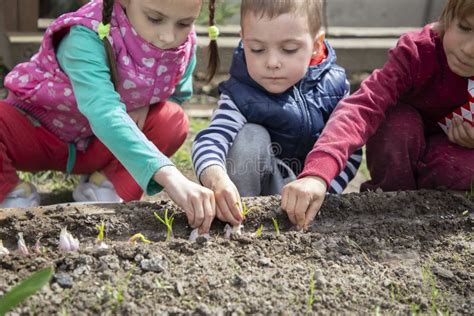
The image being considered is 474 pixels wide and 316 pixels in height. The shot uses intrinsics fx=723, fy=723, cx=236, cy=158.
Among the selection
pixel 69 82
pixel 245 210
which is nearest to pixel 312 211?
pixel 245 210

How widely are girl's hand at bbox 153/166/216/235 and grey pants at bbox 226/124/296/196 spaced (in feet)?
1.78

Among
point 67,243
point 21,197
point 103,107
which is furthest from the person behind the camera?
point 21,197

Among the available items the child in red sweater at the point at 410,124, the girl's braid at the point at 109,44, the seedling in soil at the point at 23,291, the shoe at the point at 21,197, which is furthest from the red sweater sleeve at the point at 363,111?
the shoe at the point at 21,197

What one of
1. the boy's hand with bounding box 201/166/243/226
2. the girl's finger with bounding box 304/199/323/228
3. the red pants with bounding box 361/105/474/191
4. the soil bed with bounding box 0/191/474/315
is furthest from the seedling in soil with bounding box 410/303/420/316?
the red pants with bounding box 361/105/474/191

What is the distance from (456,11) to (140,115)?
132 cm

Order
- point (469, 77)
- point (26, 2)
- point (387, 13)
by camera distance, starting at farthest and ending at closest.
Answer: point (387, 13)
point (26, 2)
point (469, 77)

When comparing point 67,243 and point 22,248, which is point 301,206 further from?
point 22,248

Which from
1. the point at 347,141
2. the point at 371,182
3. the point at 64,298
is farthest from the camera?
the point at 371,182

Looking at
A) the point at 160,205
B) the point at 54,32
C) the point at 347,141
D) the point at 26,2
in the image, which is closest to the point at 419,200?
the point at 347,141

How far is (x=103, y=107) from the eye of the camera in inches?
96.7

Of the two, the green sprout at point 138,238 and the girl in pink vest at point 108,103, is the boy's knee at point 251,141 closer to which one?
the girl in pink vest at point 108,103

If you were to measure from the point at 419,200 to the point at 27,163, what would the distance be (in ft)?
5.33

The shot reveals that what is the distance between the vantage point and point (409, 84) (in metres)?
2.79

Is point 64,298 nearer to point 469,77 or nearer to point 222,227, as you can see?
point 222,227
